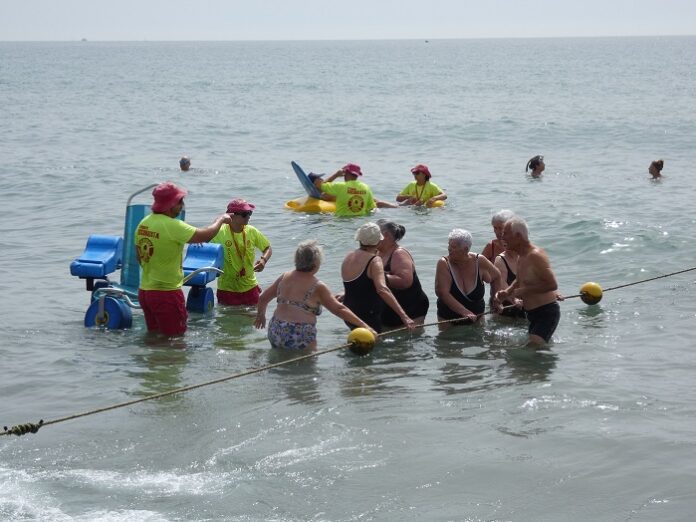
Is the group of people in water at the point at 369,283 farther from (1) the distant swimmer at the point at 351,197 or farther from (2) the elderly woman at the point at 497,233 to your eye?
(1) the distant swimmer at the point at 351,197

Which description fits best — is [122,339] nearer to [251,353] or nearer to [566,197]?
[251,353]

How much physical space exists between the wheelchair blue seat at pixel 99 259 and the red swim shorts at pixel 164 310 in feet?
3.60

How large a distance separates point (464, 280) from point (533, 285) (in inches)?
35.1

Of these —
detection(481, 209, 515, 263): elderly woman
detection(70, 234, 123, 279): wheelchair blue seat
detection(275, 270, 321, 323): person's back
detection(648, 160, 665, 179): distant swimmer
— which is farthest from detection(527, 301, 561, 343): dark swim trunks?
detection(648, 160, 665, 179): distant swimmer

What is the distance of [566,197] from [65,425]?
14390mm

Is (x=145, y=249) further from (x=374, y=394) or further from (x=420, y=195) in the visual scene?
(x=420, y=195)

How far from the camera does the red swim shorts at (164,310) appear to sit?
9492 millimetres

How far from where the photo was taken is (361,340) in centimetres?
878

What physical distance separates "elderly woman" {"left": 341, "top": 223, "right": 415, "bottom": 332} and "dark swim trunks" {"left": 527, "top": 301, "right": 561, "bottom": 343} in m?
1.13

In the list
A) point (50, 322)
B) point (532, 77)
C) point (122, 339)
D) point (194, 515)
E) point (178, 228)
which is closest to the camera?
point (194, 515)

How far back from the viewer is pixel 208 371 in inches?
364

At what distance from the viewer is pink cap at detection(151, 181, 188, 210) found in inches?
360

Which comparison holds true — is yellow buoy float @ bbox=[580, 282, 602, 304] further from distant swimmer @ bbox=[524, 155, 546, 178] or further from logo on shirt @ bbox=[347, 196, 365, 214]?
distant swimmer @ bbox=[524, 155, 546, 178]

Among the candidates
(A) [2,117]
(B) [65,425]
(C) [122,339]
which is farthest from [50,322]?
(A) [2,117]
